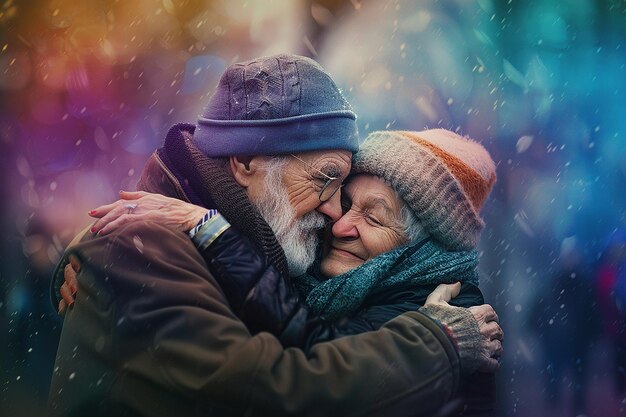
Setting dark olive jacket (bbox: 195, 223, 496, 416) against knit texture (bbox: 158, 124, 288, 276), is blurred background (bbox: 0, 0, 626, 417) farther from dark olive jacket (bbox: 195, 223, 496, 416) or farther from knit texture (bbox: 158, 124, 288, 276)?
dark olive jacket (bbox: 195, 223, 496, 416)

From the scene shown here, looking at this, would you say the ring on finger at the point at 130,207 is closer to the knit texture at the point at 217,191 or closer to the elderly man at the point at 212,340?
the elderly man at the point at 212,340

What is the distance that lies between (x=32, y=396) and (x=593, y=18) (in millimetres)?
5039

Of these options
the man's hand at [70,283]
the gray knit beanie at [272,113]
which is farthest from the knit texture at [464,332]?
the man's hand at [70,283]

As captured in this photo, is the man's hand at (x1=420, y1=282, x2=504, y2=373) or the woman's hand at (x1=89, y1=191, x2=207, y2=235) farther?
the man's hand at (x1=420, y1=282, x2=504, y2=373)

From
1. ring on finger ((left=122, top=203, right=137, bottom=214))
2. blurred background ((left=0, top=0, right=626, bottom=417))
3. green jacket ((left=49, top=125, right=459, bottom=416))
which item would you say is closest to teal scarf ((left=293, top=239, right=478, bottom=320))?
green jacket ((left=49, top=125, right=459, bottom=416))

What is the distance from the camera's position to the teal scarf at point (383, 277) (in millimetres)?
2535

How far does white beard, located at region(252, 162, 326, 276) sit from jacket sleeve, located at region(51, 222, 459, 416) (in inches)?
19.8

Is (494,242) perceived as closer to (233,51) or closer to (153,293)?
(233,51)

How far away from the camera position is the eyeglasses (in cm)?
260

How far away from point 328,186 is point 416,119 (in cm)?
249

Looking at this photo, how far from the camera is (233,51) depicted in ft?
16.1

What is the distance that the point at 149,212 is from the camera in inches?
85.1

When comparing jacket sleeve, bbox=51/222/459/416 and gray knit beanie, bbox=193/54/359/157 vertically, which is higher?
gray knit beanie, bbox=193/54/359/157

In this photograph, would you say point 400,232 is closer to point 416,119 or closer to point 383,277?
point 383,277
